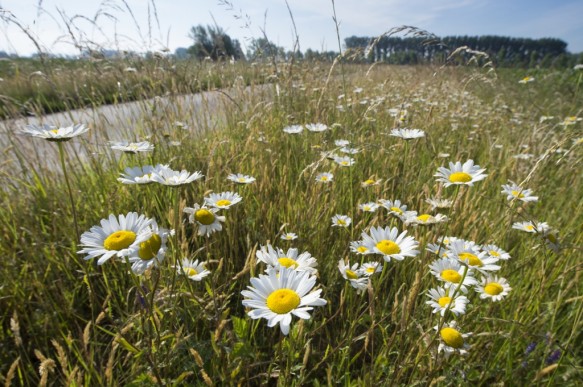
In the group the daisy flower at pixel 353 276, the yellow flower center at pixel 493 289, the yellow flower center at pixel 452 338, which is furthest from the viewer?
the yellow flower center at pixel 493 289

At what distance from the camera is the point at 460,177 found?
118 cm

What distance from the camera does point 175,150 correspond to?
2.29m

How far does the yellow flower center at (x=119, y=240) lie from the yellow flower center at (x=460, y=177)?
3.33 feet

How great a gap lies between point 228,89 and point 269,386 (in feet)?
8.90

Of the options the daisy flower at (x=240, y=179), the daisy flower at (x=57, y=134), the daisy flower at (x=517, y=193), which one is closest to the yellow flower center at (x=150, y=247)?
the daisy flower at (x=57, y=134)

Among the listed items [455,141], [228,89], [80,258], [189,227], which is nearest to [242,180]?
[189,227]

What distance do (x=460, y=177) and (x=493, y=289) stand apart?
1.28 ft

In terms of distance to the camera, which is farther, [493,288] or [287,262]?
[493,288]

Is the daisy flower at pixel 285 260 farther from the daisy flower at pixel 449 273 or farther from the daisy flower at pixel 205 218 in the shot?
the daisy flower at pixel 449 273

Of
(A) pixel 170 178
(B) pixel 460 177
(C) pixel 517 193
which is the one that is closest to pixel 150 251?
(A) pixel 170 178

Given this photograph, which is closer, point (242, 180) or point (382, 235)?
point (382, 235)

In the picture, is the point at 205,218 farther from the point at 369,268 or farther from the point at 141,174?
the point at 369,268

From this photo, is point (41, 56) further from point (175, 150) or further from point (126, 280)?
point (126, 280)

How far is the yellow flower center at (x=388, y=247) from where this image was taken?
1110 millimetres
